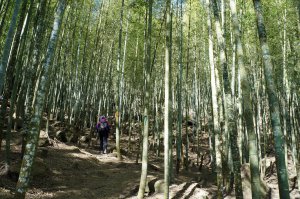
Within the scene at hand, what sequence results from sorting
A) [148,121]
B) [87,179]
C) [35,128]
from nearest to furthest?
1. [35,128]
2. [148,121]
3. [87,179]

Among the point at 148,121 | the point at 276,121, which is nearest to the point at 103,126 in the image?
the point at 148,121

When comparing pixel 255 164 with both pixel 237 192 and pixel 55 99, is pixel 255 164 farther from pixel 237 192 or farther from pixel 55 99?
pixel 55 99

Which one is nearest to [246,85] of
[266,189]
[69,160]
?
[266,189]

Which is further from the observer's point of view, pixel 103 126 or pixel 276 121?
pixel 103 126

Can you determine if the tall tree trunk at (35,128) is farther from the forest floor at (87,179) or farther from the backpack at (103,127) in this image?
the backpack at (103,127)

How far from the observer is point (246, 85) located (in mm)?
3693

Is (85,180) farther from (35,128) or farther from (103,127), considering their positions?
(35,128)

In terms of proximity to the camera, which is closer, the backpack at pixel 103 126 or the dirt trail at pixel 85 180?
the dirt trail at pixel 85 180

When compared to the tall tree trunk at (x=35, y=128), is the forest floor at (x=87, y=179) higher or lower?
lower

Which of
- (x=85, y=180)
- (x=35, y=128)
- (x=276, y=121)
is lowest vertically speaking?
(x=85, y=180)

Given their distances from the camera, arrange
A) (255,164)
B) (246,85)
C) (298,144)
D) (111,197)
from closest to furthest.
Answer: (255,164) → (246,85) → (111,197) → (298,144)

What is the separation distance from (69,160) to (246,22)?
27.5 ft

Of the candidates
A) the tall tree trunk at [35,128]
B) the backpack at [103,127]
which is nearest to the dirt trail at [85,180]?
the backpack at [103,127]

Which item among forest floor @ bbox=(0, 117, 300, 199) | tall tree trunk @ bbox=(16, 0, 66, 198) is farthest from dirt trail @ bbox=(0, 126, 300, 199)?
tall tree trunk @ bbox=(16, 0, 66, 198)
